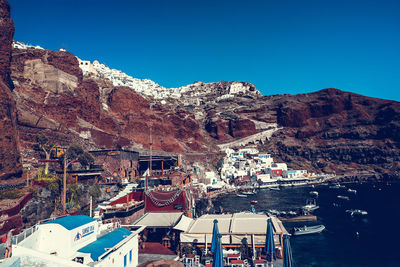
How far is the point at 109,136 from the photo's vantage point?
59.6 metres

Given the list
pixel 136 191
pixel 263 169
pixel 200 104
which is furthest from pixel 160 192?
pixel 200 104

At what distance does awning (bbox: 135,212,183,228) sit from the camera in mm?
22780

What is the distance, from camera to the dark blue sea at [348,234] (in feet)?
76.9

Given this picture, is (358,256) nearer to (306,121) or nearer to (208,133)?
(208,133)

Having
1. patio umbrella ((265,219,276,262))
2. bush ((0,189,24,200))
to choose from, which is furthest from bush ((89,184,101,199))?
patio umbrella ((265,219,276,262))

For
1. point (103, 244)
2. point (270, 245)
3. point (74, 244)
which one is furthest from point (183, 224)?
point (74, 244)

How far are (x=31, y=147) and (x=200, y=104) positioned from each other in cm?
12306

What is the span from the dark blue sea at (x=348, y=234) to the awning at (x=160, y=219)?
40.2ft

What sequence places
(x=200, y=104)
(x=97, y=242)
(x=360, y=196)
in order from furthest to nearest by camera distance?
(x=200, y=104) < (x=360, y=196) < (x=97, y=242)

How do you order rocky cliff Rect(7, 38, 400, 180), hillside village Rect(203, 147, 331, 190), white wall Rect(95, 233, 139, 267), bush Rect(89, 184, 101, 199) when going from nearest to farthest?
white wall Rect(95, 233, 139, 267) < bush Rect(89, 184, 101, 199) < rocky cliff Rect(7, 38, 400, 180) < hillside village Rect(203, 147, 331, 190)

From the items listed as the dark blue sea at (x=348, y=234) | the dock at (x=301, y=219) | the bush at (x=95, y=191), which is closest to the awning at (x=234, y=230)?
the dark blue sea at (x=348, y=234)

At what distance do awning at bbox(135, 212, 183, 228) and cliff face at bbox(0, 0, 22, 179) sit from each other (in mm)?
14985

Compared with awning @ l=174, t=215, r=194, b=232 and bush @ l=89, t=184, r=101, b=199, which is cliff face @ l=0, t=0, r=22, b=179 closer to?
bush @ l=89, t=184, r=101, b=199

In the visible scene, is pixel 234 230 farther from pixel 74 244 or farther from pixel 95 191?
pixel 95 191
